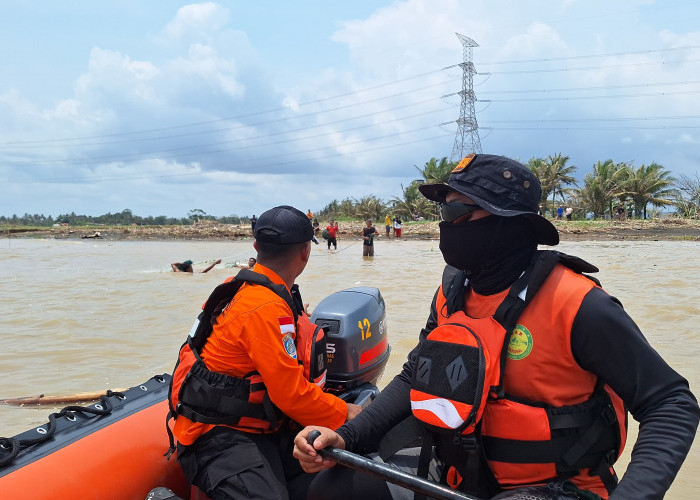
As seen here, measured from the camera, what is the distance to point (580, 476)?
4.78ft

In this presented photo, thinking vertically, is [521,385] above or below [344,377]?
above

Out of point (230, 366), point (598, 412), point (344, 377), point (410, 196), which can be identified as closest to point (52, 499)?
point (230, 366)

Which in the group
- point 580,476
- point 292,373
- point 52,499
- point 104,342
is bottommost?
point 104,342

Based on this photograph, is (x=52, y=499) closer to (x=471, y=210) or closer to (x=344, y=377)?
(x=344, y=377)

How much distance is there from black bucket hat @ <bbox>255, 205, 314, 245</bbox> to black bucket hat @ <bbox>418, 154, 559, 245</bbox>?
802mm

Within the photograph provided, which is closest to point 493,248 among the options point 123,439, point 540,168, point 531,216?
point 531,216

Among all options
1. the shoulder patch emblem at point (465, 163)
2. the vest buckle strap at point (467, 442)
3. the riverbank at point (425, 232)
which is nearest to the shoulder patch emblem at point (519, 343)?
the vest buckle strap at point (467, 442)

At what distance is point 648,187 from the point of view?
31625 mm

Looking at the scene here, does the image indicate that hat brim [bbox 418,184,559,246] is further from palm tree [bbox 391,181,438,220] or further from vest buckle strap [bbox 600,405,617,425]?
palm tree [bbox 391,181,438,220]

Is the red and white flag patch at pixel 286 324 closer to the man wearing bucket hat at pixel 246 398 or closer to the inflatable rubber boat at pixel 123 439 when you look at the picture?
the man wearing bucket hat at pixel 246 398

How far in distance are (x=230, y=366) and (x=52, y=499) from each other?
0.71 meters

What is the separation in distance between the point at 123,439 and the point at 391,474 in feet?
4.14

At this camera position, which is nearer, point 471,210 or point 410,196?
point 471,210

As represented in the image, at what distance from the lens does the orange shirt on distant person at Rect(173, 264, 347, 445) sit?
1.95 m
